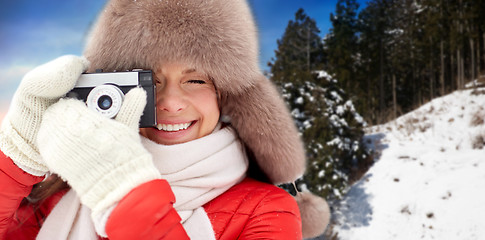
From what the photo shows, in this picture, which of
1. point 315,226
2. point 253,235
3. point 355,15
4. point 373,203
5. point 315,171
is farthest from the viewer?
point 355,15

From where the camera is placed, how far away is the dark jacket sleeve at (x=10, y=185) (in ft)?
3.14

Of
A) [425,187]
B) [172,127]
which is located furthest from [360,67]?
[172,127]

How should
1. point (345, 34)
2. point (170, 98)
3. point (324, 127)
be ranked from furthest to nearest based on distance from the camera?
1. point (345, 34)
2. point (324, 127)
3. point (170, 98)

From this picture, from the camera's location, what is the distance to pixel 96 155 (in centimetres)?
77

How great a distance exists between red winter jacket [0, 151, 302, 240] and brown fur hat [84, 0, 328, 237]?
0.65 ft

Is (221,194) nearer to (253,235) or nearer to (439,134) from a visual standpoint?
(253,235)

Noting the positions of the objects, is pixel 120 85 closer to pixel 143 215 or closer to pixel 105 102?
pixel 105 102

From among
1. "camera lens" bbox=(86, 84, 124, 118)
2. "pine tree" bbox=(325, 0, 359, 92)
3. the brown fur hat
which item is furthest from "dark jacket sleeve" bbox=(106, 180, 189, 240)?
"pine tree" bbox=(325, 0, 359, 92)

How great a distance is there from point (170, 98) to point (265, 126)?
388 millimetres

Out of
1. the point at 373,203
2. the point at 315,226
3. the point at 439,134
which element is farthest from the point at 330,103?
the point at 315,226

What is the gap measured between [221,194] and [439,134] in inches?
291

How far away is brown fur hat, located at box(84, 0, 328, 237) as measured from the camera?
1.11 m

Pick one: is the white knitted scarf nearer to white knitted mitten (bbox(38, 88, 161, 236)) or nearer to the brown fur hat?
the brown fur hat

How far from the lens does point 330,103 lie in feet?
17.6
